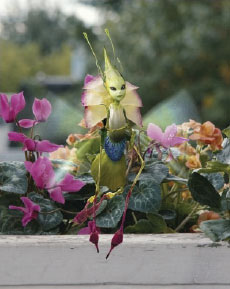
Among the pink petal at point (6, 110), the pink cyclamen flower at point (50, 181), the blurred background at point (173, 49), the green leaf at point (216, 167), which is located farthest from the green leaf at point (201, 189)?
the blurred background at point (173, 49)

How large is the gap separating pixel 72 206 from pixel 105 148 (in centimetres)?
17

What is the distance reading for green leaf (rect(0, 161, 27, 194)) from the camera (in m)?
0.73

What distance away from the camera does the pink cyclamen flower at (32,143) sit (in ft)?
2.36

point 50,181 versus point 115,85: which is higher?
point 115,85

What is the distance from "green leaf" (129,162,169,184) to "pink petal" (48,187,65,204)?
0.09 meters

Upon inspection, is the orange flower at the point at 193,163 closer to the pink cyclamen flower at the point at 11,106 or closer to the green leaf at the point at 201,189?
the green leaf at the point at 201,189

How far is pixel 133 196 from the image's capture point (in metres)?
0.75

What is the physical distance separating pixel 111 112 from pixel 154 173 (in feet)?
0.58

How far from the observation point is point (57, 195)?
715 mm

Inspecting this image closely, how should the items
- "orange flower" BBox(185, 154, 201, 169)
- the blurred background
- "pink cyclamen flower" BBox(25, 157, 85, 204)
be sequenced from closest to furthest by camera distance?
"pink cyclamen flower" BBox(25, 157, 85, 204), "orange flower" BBox(185, 154, 201, 169), the blurred background

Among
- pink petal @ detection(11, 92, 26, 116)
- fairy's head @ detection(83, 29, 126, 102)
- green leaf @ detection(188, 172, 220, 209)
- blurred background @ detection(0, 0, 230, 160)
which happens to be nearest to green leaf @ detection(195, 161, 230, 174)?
green leaf @ detection(188, 172, 220, 209)

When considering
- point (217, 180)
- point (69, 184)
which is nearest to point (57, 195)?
point (69, 184)

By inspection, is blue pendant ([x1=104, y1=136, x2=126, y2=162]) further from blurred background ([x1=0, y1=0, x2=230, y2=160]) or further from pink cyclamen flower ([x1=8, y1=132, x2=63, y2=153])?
blurred background ([x1=0, y1=0, x2=230, y2=160])

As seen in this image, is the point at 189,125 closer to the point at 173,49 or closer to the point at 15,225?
the point at 15,225
